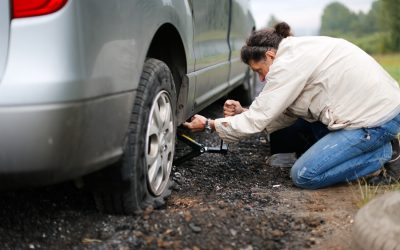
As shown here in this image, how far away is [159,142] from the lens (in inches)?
105

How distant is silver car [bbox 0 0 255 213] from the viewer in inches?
70.1

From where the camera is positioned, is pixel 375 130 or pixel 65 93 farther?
pixel 375 130

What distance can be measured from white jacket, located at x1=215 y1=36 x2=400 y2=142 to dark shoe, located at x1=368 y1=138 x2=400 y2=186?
363mm

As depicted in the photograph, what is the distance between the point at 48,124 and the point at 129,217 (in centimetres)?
81

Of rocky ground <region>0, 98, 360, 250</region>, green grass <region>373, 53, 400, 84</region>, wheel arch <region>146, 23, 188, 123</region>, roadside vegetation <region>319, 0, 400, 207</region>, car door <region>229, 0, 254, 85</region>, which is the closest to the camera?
rocky ground <region>0, 98, 360, 250</region>

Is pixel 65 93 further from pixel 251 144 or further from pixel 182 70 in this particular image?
pixel 251 144

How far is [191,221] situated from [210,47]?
68.1 inches

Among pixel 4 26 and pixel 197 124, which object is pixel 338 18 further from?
pixel 4 26

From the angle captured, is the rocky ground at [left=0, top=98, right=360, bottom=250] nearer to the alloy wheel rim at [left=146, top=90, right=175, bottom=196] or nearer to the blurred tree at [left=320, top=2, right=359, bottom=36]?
the alloy wheel rim at [left=146, top=90, right=175, bottom=196]

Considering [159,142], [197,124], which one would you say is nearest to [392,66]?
[197,124]

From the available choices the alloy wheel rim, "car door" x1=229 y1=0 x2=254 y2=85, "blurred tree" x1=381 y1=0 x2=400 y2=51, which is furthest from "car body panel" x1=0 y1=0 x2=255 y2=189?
"blurred tree" x1=381 y1=0 x2=400 y2=51

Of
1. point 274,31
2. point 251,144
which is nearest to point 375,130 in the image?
point 274,31

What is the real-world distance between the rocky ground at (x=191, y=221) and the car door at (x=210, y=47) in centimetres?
79

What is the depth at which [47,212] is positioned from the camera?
8.31ft
